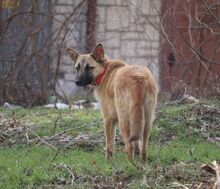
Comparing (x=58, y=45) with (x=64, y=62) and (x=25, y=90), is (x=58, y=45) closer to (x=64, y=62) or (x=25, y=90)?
(x=25, y=90)

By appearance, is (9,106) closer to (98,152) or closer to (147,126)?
(98,152)

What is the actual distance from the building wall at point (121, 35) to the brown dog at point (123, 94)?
8.96 meters

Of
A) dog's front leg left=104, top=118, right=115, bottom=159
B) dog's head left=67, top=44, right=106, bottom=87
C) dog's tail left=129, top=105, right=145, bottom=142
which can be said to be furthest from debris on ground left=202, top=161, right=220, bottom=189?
dog's head left=67, top=44, right=106, bottom=87

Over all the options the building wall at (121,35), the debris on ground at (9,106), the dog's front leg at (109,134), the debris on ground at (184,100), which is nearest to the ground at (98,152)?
the dog's front leg at (109,134)

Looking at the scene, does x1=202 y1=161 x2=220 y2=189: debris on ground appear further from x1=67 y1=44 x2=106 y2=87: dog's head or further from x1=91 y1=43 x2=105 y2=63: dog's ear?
x1=91 y1=43 x2=105 y2=63: dog's ear

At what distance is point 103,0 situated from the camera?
2081cm

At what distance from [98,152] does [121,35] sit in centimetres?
1116

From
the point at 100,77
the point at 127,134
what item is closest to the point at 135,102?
the point at 127,134

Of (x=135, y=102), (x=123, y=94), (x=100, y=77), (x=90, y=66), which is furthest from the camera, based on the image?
(x=90, y=66)

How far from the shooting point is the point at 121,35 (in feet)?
69.4

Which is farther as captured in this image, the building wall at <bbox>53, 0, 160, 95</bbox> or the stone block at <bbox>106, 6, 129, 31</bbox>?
the stone block at <bbox>106, 6, 129, 31</bbox>

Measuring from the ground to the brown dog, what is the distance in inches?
12.9

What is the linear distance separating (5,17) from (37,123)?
16.8 ft

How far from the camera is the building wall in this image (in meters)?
19.6
